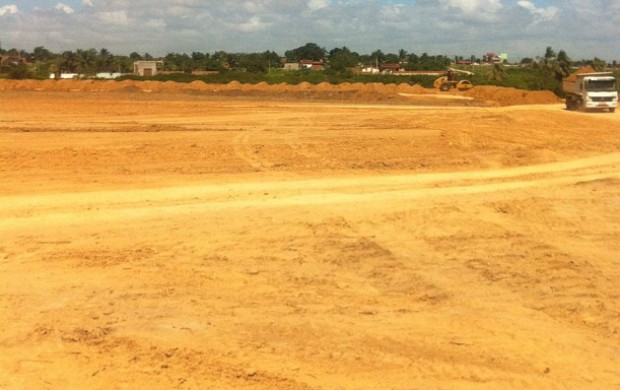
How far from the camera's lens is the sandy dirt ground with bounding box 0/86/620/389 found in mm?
6516

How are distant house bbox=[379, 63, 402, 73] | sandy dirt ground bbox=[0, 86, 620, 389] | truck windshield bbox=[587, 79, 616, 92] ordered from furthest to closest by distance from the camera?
distant house bbox=[379, 63, 402, 73] < truck windshield bbox=[587, 79, 616, 92] < sandy dirt ground bbox=[0, 86, 620, 389]

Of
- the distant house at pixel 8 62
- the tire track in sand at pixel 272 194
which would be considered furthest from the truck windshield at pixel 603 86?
the distant house at pixel 8 62

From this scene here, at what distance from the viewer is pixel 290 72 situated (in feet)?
249

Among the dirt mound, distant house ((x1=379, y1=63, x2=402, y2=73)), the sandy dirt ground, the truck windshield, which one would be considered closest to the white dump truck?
the truck windshield

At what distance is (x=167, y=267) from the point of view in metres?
9.21

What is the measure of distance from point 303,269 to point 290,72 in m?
68.0

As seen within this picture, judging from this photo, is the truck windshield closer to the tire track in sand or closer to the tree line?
the tire track in sand

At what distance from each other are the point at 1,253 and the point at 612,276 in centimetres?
819

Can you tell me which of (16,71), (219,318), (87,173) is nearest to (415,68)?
(16,71)

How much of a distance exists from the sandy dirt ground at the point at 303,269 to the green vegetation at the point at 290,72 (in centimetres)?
3929

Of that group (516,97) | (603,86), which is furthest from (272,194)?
(516,97)

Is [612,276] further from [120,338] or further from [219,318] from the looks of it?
[120,338]

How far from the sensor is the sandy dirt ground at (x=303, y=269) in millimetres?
6516

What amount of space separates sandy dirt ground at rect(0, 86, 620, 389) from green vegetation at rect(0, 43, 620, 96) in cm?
3929
